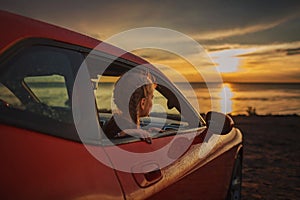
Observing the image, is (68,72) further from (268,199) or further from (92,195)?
(268,199)

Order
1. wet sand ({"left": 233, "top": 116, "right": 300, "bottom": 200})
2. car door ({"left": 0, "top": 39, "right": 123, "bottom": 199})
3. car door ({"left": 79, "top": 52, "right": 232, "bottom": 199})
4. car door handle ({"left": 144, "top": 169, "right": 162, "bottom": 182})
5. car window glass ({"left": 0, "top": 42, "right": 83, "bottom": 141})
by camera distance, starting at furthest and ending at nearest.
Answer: wet sand ({"left": 233, "top": 116, "right": 300, "bottom": 200}), car door handle ({"left": 144, "top": 169, "right": 162, "bottom": 182}), car door ({"left": 79, "top": 52, "right": 232, "bottom": 199}), car window glass ({"left": 0, "top": 42, "right": 83, "bottom": 141}), car door ({"left": 0, "top": 39, "right": 123, "bottom": 199})

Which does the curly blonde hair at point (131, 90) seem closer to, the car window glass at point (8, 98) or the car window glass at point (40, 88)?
the car window glass at point (40, 88)

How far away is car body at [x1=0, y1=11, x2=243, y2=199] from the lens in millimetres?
1353

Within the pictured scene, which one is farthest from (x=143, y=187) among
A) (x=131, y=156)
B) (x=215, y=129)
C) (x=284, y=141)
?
(x=284, y=141)

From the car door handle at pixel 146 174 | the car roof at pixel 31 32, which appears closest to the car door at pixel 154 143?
the car door handle at pixel 146 174

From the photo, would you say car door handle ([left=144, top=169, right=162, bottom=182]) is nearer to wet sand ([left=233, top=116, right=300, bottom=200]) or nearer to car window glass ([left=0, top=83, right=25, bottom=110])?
car window glass ([left=0, top=83, right=25, bottom=110])

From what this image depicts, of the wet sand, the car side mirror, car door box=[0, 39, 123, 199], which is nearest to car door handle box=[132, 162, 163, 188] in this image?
car door box=[0, 39, 123, 199]

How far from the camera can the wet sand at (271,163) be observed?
5492 millimetres

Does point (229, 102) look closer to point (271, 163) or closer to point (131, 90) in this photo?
point (271, 163)

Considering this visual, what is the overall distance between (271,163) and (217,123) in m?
4.44

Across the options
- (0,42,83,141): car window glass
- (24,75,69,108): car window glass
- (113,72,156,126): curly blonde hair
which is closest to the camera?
(0,42,83,141): car window glass

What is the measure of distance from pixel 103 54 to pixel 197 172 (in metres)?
1.20

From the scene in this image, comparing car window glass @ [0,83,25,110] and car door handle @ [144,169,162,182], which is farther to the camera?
car door handle @ [144,169,162,182]

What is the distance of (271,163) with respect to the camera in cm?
731
